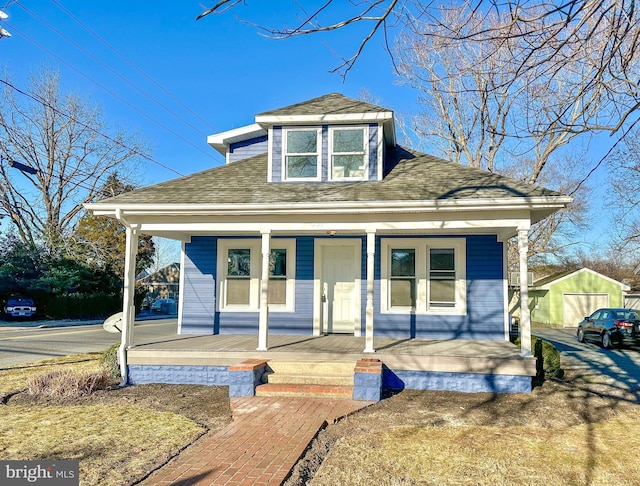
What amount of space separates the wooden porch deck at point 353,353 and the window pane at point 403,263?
60.0 inches

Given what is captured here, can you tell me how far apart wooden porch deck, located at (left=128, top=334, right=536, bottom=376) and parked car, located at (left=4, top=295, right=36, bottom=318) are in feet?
63.1

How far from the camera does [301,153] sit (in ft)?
33.9

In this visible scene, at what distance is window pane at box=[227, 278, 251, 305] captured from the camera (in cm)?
1102

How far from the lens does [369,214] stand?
28.2 feet

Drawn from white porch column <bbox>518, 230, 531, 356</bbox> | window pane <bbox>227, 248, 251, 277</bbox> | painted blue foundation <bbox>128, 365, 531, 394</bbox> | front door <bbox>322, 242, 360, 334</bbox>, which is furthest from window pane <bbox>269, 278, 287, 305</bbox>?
white porch column <bbox>518, 230, 531, 356</bbox>

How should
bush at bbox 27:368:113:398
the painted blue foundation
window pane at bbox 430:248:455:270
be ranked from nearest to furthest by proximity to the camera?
the painted blue foundation → bush at bbox 27:368:113:398 → window pane at bbox 430:248:455:270

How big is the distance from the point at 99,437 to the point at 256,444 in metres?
1.90

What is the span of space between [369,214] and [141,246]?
86.2ft

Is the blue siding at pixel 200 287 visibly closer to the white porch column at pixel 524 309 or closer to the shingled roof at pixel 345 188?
the shingled roof at pixel 345 188

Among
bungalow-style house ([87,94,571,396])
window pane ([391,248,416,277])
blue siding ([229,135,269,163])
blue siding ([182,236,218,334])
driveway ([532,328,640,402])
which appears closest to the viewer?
bungalow-style house ([87,94,571,396])

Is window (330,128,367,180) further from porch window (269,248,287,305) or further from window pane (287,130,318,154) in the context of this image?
porch window (269,248,287,305)

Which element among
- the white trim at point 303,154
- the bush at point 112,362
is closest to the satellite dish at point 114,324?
the bush at point 112,362

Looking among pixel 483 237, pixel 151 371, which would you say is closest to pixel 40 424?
pixel 151 371

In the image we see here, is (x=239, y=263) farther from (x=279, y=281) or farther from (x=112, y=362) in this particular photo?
(x=112, y=362)
